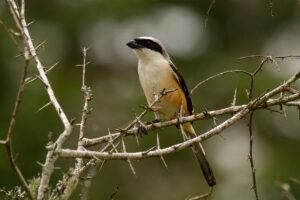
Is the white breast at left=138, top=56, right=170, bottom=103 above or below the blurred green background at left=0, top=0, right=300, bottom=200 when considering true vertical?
above

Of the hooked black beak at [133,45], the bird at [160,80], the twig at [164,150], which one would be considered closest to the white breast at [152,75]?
the bird at [160,80]

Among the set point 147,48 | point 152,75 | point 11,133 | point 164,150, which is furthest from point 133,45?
point 11,133

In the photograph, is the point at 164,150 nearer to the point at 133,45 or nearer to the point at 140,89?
the point at 133,45

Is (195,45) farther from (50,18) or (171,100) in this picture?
(171,100)

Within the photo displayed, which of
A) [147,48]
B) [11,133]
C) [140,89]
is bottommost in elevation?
[140,89]

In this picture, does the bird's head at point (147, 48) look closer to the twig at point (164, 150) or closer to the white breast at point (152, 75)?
the white breast at point (152, 75)

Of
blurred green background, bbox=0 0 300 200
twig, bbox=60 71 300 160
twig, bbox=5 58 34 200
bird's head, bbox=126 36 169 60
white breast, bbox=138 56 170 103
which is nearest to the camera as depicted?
twig, bbox=5 58 34 200

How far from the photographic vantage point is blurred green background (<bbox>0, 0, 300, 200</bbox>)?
10.1 metres

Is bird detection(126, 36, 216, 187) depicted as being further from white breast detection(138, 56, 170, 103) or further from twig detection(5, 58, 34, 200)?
twig detection(5, 58, 34, 200)

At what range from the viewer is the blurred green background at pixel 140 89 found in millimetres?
10078

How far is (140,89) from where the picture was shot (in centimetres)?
1241

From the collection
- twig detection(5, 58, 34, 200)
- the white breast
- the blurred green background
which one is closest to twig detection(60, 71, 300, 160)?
twig detection(5, 58, 34, 200)

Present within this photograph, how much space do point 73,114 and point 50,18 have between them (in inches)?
200

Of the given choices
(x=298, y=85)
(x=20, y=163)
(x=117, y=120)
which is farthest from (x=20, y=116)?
(x=298, y=85)
